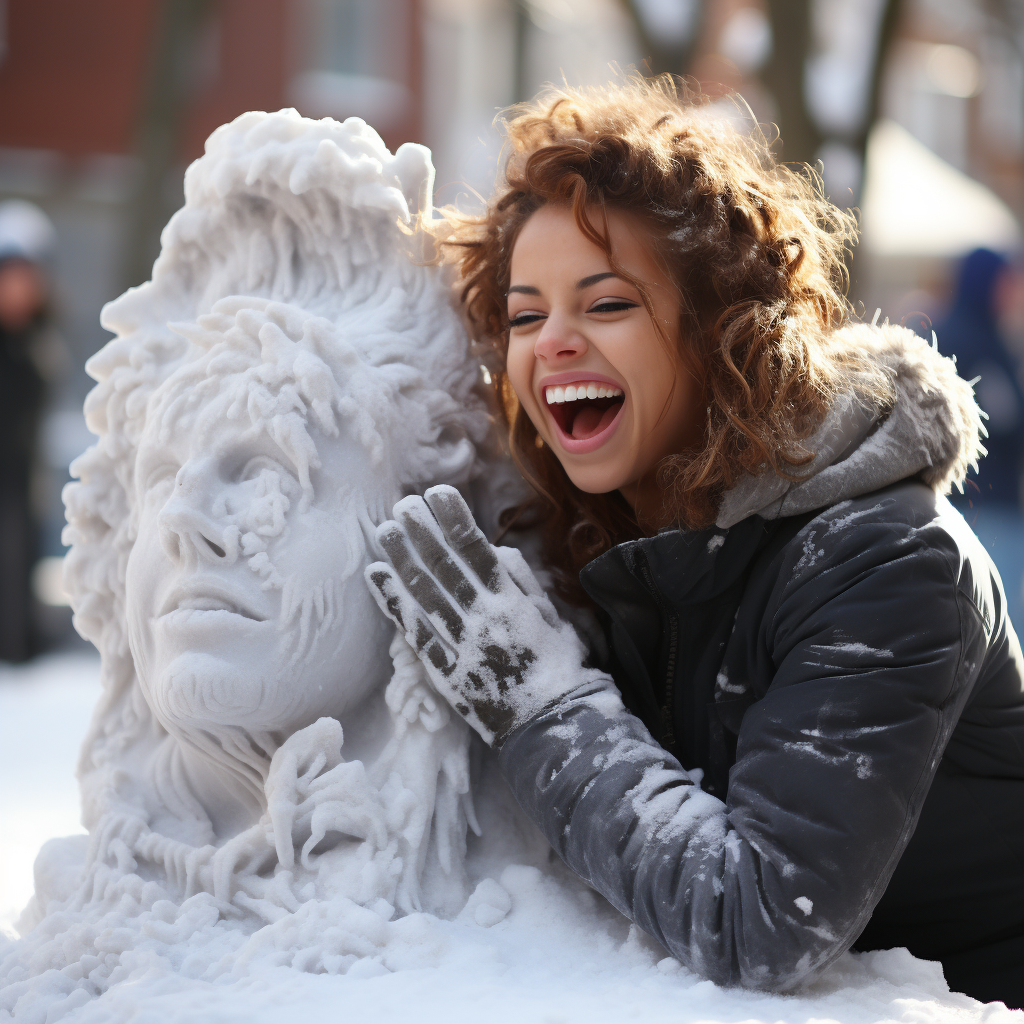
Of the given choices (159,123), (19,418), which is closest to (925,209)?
(159,123)

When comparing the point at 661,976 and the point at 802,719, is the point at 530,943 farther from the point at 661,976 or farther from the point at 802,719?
the point at 802,719

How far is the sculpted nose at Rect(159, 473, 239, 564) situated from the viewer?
1653 mm

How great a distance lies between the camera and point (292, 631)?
5.49ft

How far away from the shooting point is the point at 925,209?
10.2m

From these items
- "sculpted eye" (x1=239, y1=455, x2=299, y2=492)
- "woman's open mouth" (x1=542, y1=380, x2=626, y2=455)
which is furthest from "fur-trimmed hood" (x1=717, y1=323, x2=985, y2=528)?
"sculpted eye" (x1=239, y1=455, x2=299, y2=492)

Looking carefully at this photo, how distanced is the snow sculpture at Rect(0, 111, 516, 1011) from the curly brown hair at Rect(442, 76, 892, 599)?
0.26 m

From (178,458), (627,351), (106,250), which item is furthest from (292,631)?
(106,250)

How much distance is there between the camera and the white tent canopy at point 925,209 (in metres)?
9.70

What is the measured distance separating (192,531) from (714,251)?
88cm

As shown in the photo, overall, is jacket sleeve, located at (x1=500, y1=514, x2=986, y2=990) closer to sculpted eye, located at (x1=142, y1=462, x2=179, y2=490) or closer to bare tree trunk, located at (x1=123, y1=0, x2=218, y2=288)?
sculpted eye, located at (x1=142, y1=462, x2=179, y2=490)

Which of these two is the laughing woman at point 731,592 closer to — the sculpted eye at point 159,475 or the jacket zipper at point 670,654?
the jacket zipper at point 670,654

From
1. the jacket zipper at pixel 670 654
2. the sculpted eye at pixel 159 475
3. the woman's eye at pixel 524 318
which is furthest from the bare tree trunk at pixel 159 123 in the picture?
the jacket zipper at pixel 670 654

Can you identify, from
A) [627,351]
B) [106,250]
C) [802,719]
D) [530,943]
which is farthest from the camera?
[106,250]

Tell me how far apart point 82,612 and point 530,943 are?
941 millimetres
